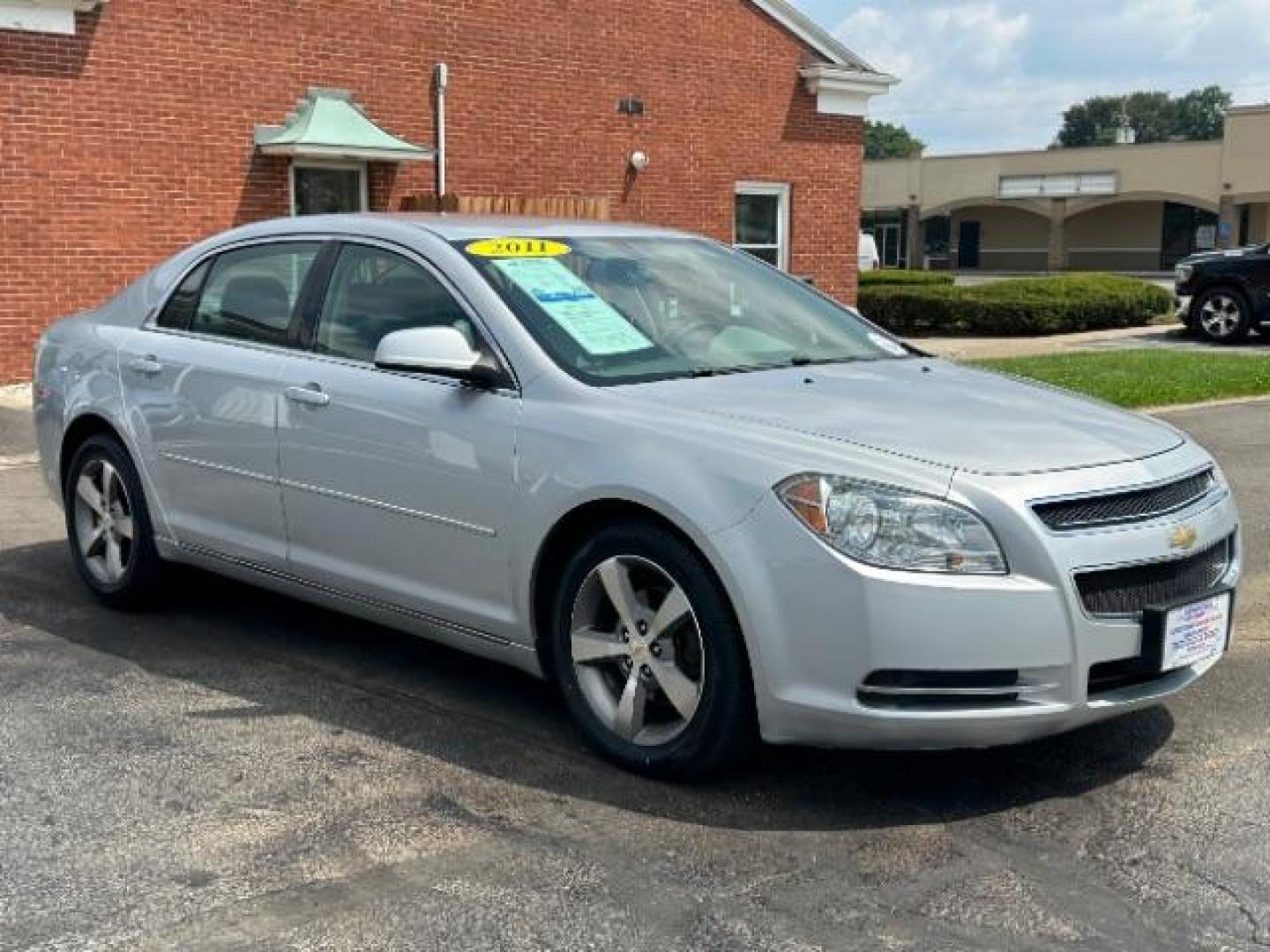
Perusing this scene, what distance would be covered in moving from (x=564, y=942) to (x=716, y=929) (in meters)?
0.34

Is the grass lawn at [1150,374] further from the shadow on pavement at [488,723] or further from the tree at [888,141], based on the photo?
the tree at [888,141]

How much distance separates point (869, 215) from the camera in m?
64.6

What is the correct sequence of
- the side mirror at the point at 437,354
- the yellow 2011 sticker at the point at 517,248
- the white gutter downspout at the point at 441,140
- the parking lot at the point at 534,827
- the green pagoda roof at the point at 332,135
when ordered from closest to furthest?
the parking lot at the point at 534,827 < the side mirror at the point at 437,354 < the yellow 2011 sticker at the point at 517,248 < the green pagoda roof at the point at 332,135 < the white gutter downspout at the point at 441,140

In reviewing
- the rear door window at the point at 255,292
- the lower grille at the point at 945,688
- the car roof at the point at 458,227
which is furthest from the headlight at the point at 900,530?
the rear door window at the point at 255,292

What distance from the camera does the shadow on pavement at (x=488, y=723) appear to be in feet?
13.2

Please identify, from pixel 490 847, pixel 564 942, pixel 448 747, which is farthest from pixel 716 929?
pixel 448 747

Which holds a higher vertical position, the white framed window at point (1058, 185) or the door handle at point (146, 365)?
the white framed window at point (1058, 185)

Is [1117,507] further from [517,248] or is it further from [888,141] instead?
[888,141]

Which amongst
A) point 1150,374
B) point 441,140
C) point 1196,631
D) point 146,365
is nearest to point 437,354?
point 146,365

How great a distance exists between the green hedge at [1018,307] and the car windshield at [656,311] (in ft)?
57.9

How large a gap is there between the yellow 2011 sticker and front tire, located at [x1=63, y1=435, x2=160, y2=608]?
1.89 meters

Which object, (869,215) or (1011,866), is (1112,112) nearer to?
(869,215)

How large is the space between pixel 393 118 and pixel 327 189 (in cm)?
105

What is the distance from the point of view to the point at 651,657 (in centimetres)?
410
